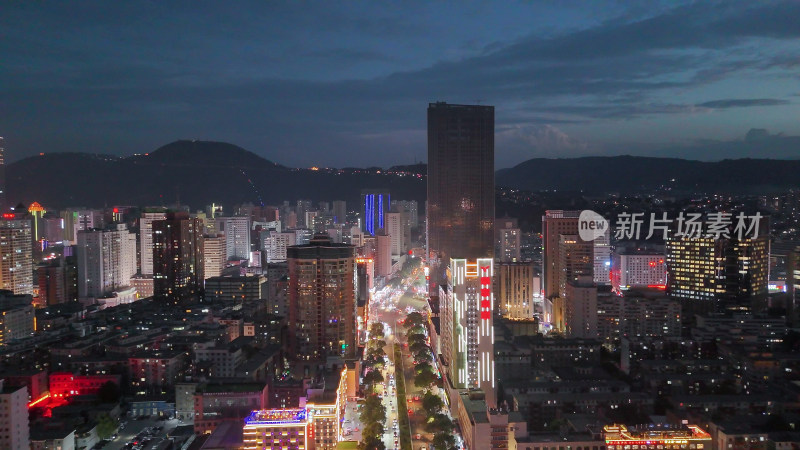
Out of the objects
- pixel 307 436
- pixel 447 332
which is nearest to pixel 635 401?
pixel 447 332

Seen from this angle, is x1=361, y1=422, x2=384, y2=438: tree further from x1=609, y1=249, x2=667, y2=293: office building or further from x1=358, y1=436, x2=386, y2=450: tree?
x1=609, y1=249, x2=667, y2=293: office building

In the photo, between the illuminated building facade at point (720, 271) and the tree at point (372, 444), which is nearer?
the tree at point (372, 444)

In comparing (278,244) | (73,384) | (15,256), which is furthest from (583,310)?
(278,244)

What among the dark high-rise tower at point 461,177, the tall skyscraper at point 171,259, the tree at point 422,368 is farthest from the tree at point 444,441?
the tall skyscraper at point 171,259

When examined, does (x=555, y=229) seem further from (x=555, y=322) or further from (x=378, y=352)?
(x=378, y=352)

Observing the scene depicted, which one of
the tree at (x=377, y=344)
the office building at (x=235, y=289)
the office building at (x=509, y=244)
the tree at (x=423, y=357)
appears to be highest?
the office building at (x=509, y=244)

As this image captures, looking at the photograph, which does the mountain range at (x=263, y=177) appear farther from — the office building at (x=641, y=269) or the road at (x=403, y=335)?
the road at (x=403, y=335)
